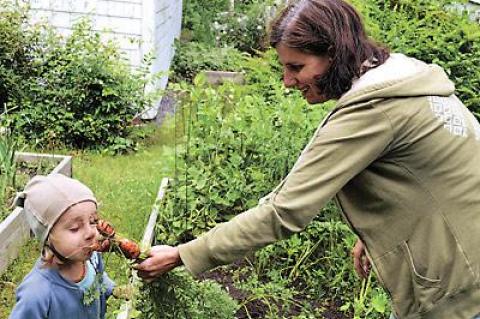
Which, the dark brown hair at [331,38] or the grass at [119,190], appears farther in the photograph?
the grass at [119,190]

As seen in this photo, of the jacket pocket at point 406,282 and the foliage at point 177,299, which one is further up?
the jacket pocket at point 406,282

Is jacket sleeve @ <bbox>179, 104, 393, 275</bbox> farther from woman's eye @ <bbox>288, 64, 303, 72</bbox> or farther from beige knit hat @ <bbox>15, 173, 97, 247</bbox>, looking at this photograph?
beige knit hat @ <bbox>15, 173, 97, 247</bbox>

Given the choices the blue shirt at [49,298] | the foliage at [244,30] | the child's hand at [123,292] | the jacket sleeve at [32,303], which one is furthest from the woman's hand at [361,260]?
the foliage at [244,30]

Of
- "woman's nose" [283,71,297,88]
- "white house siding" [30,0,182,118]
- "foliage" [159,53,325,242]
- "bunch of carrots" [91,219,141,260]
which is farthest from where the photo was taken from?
"white house siding" [30,0,182,118]

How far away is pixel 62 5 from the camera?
9359 millimetres

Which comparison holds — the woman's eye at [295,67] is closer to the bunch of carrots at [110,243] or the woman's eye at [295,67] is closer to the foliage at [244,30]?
the bunch of carrots at [110,243]

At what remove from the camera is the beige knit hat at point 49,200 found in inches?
105

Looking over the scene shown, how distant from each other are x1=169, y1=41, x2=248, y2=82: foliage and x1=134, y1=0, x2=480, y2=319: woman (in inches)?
406

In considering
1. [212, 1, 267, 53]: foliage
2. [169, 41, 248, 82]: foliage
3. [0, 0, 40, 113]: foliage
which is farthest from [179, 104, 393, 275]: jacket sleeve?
[212, 1, 267, 53]: foliage

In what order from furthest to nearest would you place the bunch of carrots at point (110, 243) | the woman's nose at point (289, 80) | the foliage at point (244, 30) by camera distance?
the foliage at point (244, 30) → the bunch of carrots at point (110, 243) → the woman's nose at point (289, 80)

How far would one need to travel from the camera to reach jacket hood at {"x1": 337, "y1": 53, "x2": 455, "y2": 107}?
2.24 m

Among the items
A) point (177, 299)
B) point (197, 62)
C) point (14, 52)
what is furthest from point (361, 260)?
point (197, 62)

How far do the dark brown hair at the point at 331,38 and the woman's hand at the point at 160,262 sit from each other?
2.84 feet

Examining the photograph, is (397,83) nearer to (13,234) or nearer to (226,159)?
(226,159)
